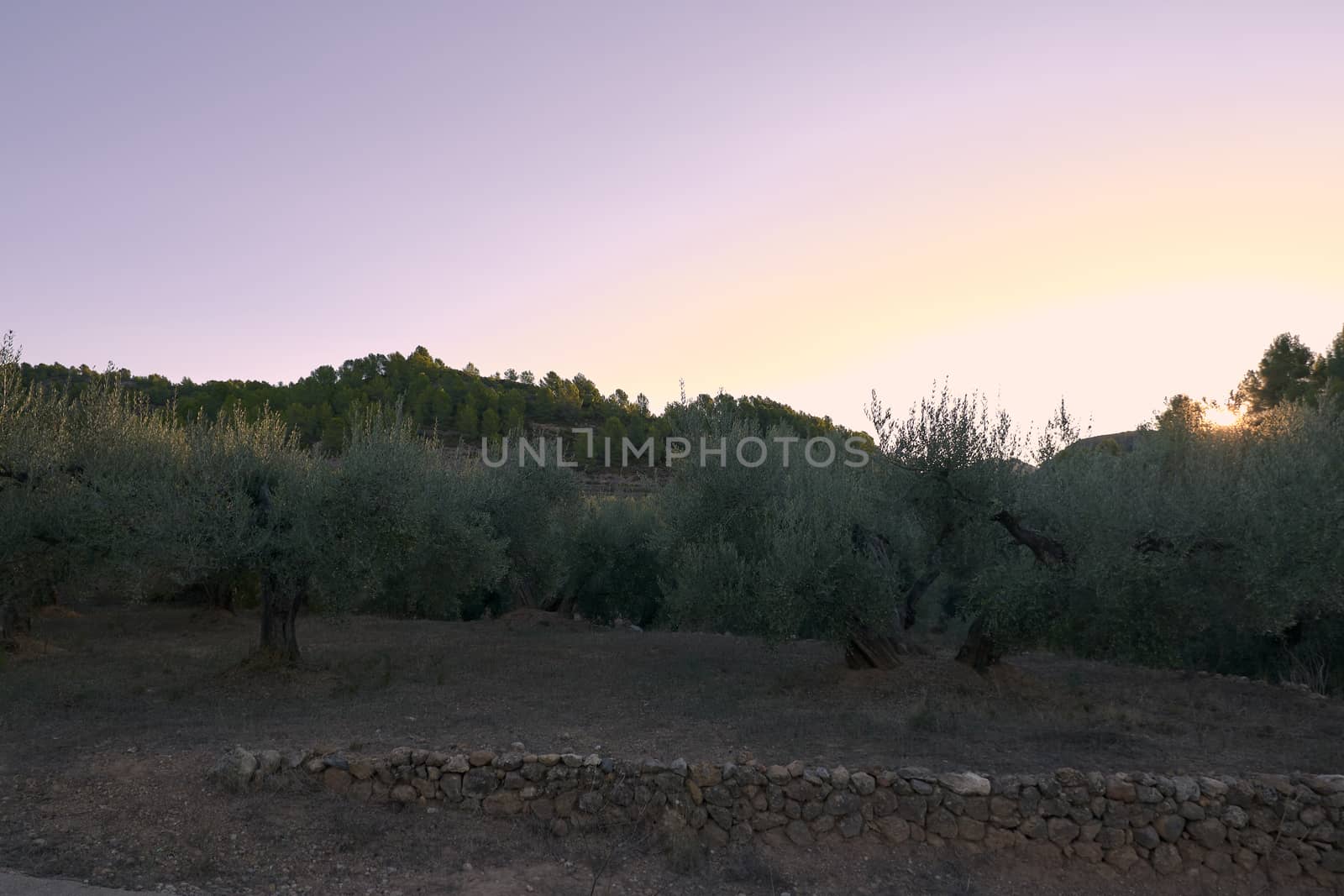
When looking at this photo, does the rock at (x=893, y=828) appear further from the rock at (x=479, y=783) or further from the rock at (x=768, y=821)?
the rock at (x=479, y=783)

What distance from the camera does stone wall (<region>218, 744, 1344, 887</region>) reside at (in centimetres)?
784

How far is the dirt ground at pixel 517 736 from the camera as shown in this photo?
7.36 m

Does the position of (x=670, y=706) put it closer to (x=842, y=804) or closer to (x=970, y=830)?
(x=842, y=804)

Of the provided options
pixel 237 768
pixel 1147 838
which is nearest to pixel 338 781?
pixel 237 768

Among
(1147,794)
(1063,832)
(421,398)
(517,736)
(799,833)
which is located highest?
(421,398)

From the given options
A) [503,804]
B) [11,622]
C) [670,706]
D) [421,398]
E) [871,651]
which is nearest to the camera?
[503,804]

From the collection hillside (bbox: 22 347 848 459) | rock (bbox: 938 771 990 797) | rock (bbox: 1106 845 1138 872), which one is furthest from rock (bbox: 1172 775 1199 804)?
hillside (bbox: 22 347 848 459)

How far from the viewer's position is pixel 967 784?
8.05m

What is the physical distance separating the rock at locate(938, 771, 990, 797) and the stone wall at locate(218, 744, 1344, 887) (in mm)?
11

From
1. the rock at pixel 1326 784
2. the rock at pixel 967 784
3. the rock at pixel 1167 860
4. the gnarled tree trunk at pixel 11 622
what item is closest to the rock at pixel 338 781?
the rock at pixel 967 784

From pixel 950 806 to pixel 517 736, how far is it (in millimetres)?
5169

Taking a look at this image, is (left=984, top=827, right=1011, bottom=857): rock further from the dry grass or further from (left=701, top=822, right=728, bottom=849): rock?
(left=701, top=822, right=728, bottom=849): rock

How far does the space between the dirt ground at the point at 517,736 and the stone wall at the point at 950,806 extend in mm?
231

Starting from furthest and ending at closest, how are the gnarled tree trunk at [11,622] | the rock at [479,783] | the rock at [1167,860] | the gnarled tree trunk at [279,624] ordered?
1. the gnarled tree trunk at [11,622]
2. the gnarled tree trunk at [279,624]
3. the rock at [479,783]
4. the rock at [1167,860]
